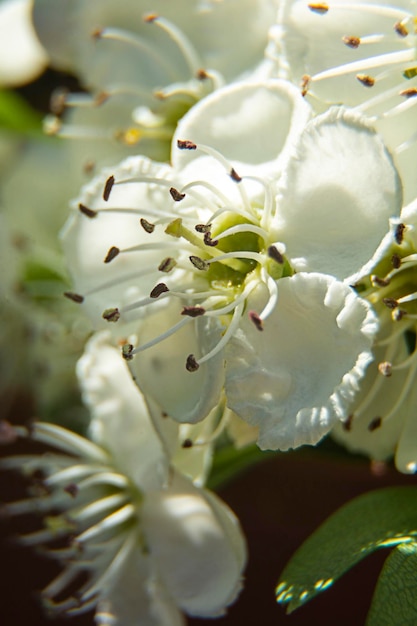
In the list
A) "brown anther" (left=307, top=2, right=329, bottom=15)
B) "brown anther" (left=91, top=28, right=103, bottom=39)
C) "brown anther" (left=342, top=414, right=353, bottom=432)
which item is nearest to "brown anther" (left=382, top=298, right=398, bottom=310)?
"brown anther" (left=342, top=414, right=353, bottom=432)

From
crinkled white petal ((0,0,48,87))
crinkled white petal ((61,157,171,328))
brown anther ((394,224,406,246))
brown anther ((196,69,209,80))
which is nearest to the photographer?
brown anther ((394,224,406,246))

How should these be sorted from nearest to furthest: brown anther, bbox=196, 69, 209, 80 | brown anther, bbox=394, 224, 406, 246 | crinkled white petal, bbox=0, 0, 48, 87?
1. brown anther, bbox=394, 224, 406, 246
2. brown anther, bbox=196, 69, 209, 80
3. crinkled white petal, bbox=0, 0, 48, 87

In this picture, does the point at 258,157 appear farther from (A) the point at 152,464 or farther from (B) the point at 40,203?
(B) the point at 40,203

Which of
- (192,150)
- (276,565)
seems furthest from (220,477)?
(192,150)

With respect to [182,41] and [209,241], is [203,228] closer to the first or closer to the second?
[209,241]

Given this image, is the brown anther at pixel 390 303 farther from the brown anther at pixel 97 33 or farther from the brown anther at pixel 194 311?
the brown anther at pixel 97 33

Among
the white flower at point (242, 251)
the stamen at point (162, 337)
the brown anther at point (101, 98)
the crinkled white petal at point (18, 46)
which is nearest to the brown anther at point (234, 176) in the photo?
the white flower at point (242, 251)

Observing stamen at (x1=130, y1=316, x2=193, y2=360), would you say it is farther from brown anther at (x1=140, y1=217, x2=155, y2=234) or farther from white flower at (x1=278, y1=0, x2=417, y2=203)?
white flower at (x1=278, y1=0, x2=417, y2=203)
